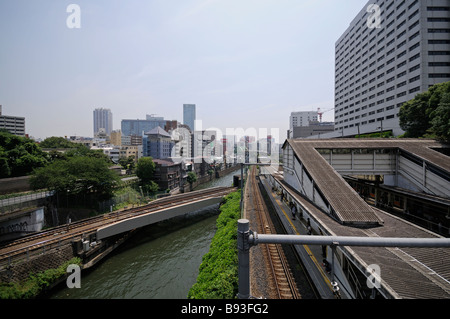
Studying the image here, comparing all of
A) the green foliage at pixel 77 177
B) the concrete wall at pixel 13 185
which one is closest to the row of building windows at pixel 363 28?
the green foliage at pixel 77 177

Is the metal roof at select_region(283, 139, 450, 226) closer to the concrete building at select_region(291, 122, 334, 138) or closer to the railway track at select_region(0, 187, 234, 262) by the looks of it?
the railway track at select_region(0, 187, 234, 262)

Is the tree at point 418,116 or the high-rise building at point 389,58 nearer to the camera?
the tree at point 418,116

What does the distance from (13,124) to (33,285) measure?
108827mm

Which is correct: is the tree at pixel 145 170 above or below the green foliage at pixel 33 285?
above

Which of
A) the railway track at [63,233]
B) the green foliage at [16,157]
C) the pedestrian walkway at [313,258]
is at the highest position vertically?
the green foliage at [16,157]

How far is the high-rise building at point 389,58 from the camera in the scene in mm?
39188

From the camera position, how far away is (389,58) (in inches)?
1874

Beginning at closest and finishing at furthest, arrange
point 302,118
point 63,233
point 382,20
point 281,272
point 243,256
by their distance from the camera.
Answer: point 243,256 → point 281,272 → point 63,233 → point 382,20 → point 302,118

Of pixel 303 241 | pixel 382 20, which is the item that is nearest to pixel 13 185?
pixel 303 241

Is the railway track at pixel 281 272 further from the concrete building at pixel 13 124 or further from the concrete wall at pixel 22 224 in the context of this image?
the concrete building at pixel 13 124

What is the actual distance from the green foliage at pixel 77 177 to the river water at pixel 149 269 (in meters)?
9.53

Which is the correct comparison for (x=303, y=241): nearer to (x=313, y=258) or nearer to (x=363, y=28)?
(x=313, y=258)
